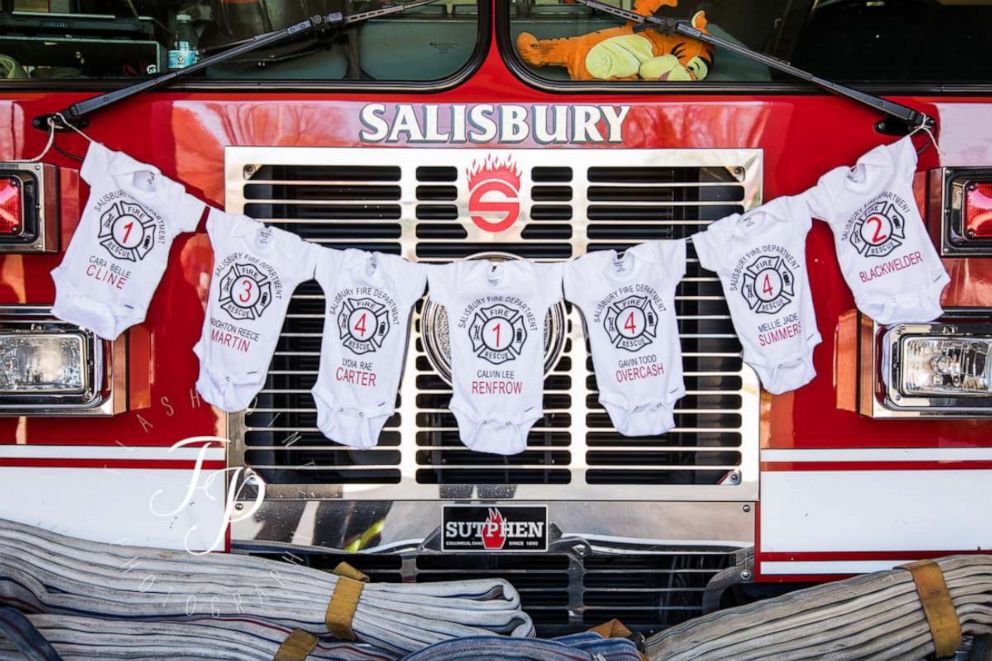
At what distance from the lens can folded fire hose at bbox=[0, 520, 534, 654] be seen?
8.89 ft

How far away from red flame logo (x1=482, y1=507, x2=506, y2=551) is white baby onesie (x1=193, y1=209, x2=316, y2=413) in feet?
2.61

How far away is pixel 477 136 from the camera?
281 centimetres

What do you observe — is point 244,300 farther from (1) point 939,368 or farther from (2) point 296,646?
(1) point 939,368

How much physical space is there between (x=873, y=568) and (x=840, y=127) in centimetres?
134

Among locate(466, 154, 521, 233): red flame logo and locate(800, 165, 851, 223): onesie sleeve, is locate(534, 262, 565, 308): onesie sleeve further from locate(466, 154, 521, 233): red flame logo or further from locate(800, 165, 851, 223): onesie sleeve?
locate(800, 165, 851, 223): onesie sleeve

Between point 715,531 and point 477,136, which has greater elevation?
point 477,136

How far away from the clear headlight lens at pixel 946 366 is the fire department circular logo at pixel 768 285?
1.23 ft

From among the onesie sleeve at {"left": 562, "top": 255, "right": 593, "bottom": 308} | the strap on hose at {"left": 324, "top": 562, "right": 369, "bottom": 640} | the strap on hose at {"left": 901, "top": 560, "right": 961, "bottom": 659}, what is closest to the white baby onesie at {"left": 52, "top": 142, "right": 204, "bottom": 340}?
the strap on hose at {"left": 324, "top": 562, "right": 369, "bottom": 640}

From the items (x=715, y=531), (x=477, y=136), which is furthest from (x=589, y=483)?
(x=477, y=136)

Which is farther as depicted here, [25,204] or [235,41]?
[235,41]

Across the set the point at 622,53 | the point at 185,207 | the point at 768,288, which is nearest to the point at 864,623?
the point at 768,288

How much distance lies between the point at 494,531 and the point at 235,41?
166cm

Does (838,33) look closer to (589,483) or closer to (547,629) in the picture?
(589,483)

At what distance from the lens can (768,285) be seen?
9.30 feet
